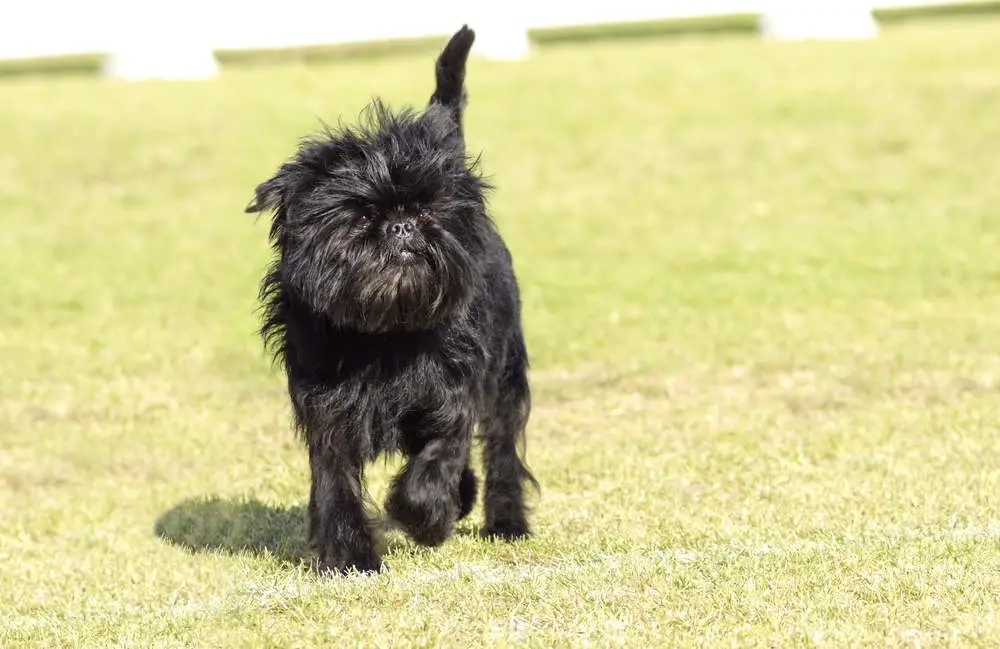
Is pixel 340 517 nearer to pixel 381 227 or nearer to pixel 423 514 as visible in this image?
pixel 423 514

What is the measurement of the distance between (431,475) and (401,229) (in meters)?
1.14

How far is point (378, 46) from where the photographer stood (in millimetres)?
32438

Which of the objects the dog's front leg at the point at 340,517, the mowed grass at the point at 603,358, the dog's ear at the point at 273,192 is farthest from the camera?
the dog's front leg at the point at 340,517

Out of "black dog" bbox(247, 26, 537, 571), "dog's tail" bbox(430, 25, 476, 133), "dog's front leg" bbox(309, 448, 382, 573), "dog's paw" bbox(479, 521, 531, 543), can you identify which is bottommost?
"dog's paw" bbox(479, 521, 531, 543)

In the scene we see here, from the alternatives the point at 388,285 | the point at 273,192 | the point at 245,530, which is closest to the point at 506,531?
the point at 245,530

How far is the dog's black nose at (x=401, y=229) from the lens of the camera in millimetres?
6629

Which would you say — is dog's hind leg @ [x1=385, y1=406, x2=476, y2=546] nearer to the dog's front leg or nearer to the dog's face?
the dog's front leg

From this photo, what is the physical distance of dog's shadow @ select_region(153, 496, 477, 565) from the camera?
793 centimetres

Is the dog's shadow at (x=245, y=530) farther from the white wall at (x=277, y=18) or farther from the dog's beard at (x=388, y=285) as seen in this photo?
the white wall at (x=277, y=18)

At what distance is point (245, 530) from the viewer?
8.51m

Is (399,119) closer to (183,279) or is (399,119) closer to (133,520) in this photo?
(133,520)

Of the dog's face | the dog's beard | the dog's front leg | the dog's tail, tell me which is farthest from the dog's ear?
the dog's tail

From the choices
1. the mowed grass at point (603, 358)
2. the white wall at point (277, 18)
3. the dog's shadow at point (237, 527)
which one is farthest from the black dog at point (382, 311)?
the white wall at point (277, 18)

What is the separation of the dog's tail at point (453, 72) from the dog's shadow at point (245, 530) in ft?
7.04
